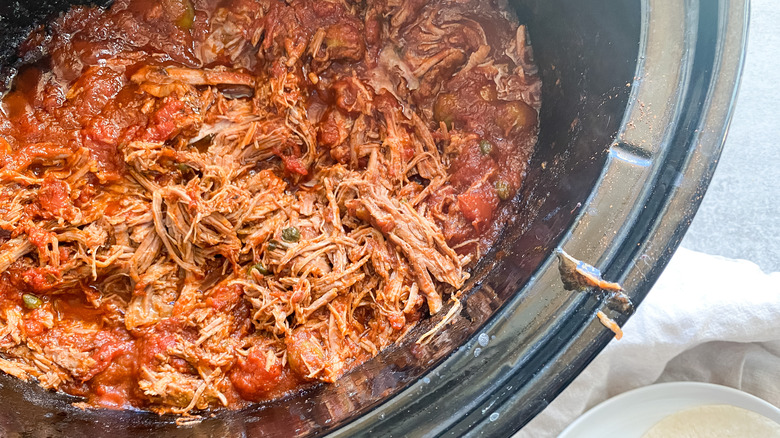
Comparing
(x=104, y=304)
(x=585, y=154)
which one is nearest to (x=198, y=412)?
(x=104, y=304)

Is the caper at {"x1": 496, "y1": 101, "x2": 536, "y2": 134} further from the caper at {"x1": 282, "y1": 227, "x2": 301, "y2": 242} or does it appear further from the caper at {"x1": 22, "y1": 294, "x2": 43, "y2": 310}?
the caper at {"x1": 22, "y1": 294, "x2": 43, "y2": 310}

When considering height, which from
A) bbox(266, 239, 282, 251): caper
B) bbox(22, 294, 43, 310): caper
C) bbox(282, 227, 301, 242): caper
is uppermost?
bbox(282, 227, 301, 242): caper

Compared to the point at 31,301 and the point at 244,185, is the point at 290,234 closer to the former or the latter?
the point at 244,185

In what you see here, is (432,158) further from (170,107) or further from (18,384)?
(18,384)

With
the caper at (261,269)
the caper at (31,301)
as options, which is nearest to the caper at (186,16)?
the caper at (261,269)

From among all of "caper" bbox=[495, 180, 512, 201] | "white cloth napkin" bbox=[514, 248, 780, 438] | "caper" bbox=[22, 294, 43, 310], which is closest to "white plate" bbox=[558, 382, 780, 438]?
"white cloth napkin" bbox=[514, 248, 780, 438]
